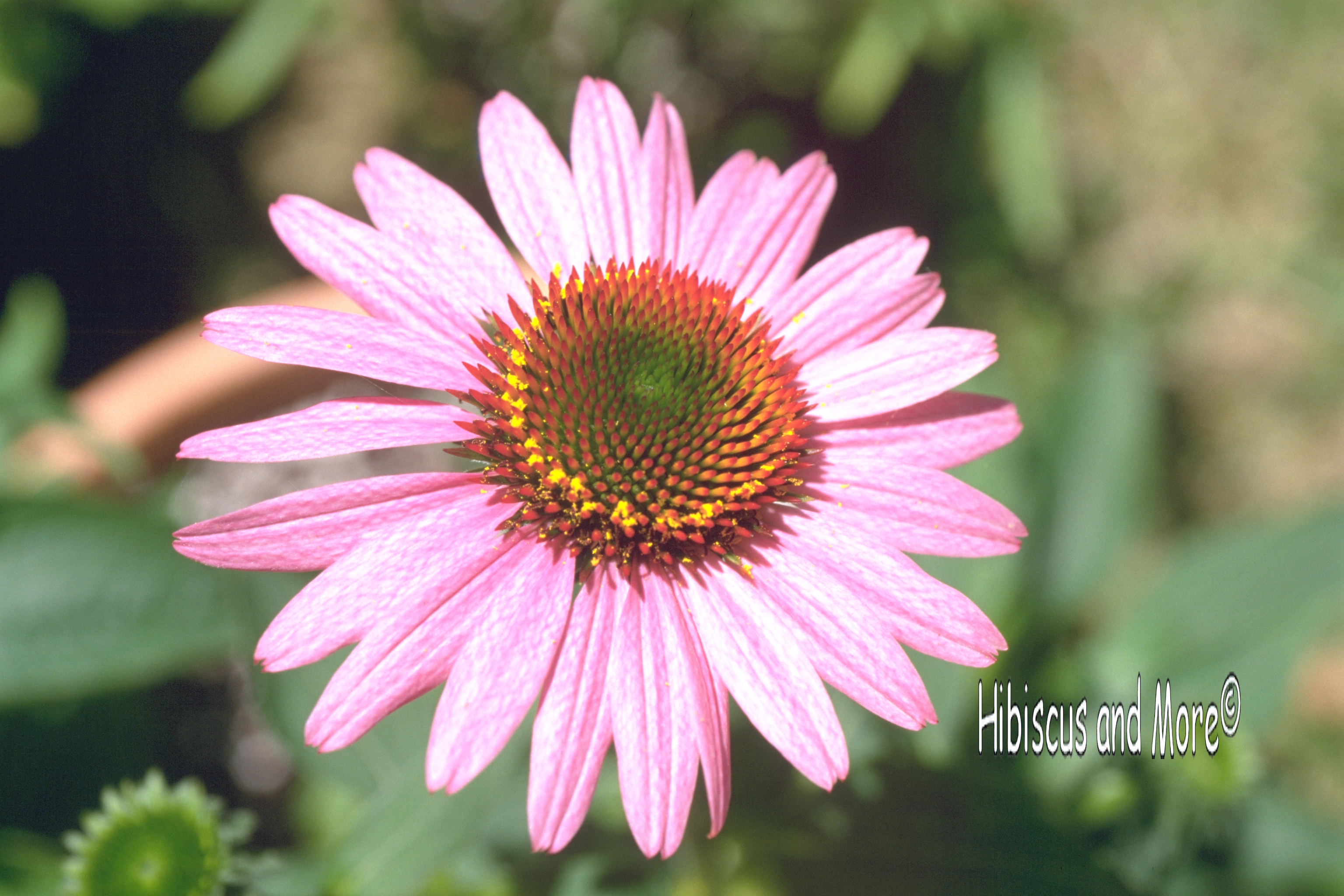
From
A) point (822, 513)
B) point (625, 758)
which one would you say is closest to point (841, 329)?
point (822, 513)

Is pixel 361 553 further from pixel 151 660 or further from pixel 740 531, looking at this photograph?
pixel 151 660

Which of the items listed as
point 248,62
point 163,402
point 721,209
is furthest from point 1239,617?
point 248,62

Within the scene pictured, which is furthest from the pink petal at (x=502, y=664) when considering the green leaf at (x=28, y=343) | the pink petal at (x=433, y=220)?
the green leaf at (x=28, y=343)

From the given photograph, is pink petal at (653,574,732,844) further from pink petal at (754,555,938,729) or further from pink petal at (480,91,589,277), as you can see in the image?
pink petal at (480,91,589,277)

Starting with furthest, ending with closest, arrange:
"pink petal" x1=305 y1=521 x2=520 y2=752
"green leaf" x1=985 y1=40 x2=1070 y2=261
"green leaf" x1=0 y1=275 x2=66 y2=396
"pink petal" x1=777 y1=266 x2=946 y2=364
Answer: "green leaf" x1=985 y1=40 x2=1070 y2=261 < "green leaf" x1=0 y1=275 x2=66 y2=396 < "pink petal" x1=777 y1=266 x2=946 y2=364 < "pink petal" x1=305 y1=521 x2=520 y2=752

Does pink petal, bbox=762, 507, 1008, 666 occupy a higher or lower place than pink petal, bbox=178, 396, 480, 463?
lower

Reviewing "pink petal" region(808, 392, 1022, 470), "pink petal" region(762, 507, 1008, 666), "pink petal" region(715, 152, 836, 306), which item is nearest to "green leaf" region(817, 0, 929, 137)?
"pink petal" region(715, 152, 836, 306)

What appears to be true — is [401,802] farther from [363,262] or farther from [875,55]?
[875,55]
